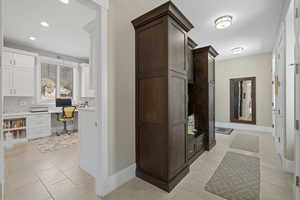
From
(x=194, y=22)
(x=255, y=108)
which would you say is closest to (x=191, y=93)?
(x=194, y=22)

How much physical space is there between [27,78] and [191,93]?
5270mm

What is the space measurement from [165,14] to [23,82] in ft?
16.5

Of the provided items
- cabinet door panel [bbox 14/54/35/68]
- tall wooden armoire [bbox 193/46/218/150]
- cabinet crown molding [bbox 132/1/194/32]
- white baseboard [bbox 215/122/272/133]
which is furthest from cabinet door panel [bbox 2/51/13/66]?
white baseboard [bbox 215/122/272/133]

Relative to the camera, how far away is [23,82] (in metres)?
4.21

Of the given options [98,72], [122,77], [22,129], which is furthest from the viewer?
[22,129]

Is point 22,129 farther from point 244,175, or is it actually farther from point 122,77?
point 244,175

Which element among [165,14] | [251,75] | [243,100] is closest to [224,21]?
[165,14]

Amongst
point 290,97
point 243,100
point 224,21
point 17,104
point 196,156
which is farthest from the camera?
point 243,100

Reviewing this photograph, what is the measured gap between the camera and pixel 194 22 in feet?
10.2

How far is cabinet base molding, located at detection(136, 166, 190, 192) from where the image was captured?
180cm

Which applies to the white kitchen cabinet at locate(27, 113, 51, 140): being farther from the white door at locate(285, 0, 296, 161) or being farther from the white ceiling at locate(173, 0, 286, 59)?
the white door at locate(285, 0, 296, 161)

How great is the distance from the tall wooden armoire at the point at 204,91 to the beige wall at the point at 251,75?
10.1ft

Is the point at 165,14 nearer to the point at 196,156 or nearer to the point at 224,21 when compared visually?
the point at 224,21

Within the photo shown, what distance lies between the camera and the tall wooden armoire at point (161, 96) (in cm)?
179
